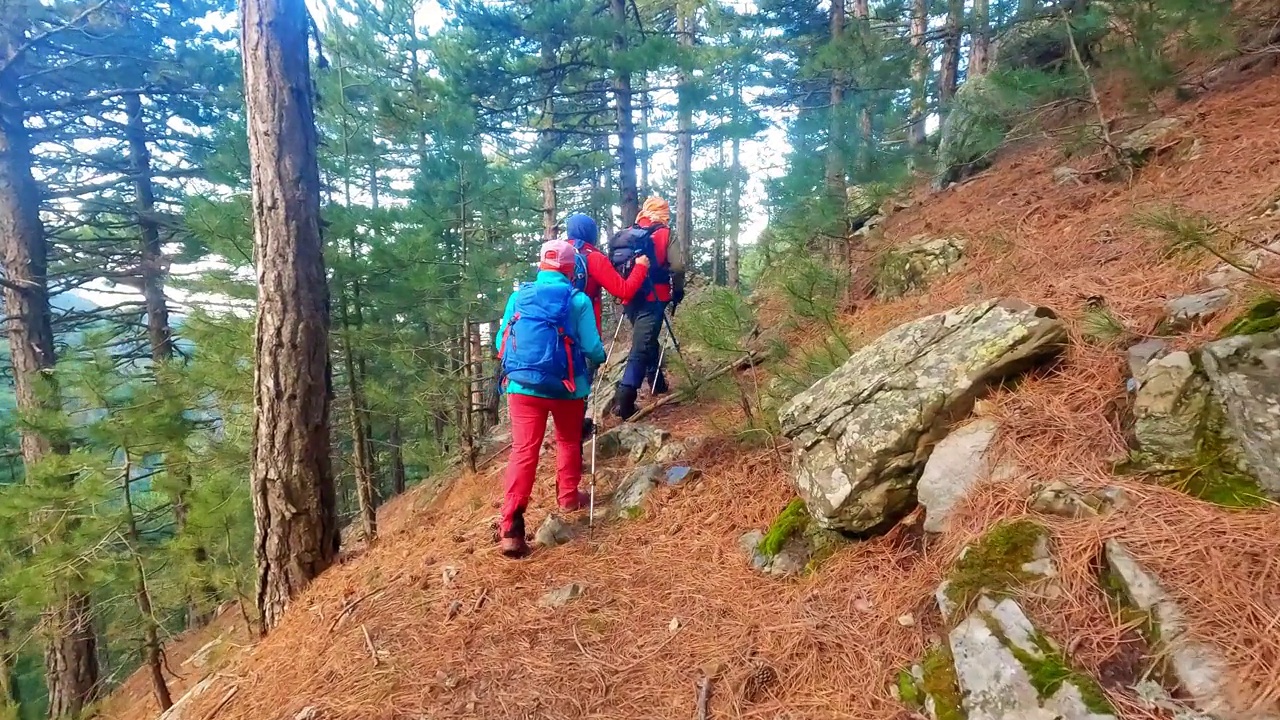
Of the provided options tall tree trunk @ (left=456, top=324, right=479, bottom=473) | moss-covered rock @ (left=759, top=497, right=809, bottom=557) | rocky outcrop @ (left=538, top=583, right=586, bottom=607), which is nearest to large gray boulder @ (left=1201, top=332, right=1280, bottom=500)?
moss-covered rock @ (left=759, top=497, right=809, bottom=557)

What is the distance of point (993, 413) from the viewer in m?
3.01

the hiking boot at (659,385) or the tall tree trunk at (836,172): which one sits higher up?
the tall tree trunk at (836,172)

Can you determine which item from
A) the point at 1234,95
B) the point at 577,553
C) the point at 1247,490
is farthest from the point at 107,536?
the point at 1234,95

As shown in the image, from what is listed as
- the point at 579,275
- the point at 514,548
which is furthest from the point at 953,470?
the point at 579,275

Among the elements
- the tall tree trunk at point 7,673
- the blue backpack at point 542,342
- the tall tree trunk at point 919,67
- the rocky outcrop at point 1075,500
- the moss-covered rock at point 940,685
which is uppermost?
the tall tree trunk at point 919,67

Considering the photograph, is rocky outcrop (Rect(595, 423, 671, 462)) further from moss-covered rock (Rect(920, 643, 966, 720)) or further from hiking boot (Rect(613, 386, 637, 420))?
moss-covered rock (Rect(920, 643, 966, 720))

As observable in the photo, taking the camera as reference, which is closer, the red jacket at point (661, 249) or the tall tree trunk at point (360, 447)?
the red jacket at point (661, 249)

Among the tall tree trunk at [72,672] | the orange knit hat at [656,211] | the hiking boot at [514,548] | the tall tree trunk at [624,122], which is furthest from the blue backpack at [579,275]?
the tall tree trunk at [72,672]

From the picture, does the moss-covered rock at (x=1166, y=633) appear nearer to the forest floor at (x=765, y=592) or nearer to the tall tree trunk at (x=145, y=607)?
the forest floor at (x=765, y=592)

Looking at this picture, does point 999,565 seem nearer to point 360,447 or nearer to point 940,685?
point 940,685

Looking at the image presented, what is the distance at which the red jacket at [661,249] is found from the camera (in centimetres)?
587

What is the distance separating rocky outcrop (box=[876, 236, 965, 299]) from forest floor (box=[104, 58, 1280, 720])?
138 centimetres

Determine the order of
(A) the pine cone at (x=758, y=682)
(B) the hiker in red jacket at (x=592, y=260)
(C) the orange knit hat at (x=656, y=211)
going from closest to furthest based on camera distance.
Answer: (A) the pine cone at (x=758, y=682), (B) the hiker in red jacket at (x=592, y=260), (C) the orange knit hat at (x=656, y=211)

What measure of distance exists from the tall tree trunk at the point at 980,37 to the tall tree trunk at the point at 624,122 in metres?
4.49
